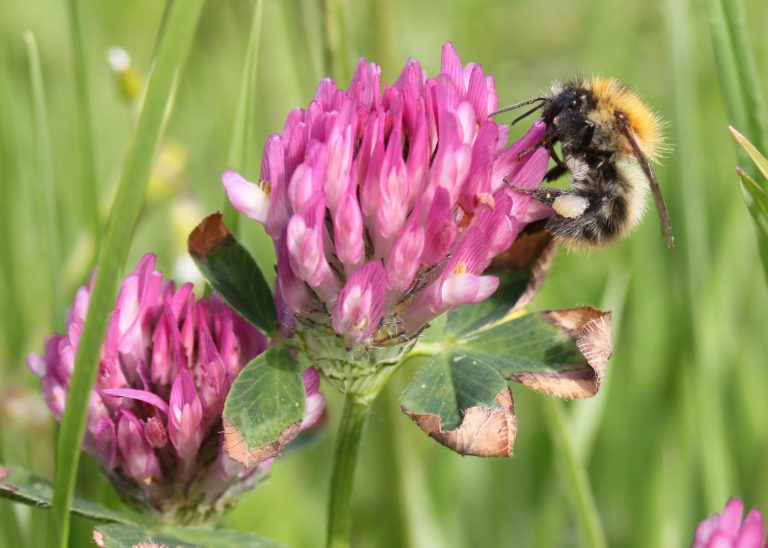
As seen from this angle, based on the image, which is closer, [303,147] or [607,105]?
[303,147]

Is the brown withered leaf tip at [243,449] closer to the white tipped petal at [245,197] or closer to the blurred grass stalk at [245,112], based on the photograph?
the white tipped petal at [245,197]

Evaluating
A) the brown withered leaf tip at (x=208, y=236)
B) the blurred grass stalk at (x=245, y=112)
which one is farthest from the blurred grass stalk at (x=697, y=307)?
the brown withered leaf tip at (x=208, y=236)

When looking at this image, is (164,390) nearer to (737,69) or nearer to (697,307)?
(737,69)

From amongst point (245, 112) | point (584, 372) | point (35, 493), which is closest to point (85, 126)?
point (245, 112)

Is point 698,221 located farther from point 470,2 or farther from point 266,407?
point 470,2

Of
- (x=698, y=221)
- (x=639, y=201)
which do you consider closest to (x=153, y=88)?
(x=639, y=201)
